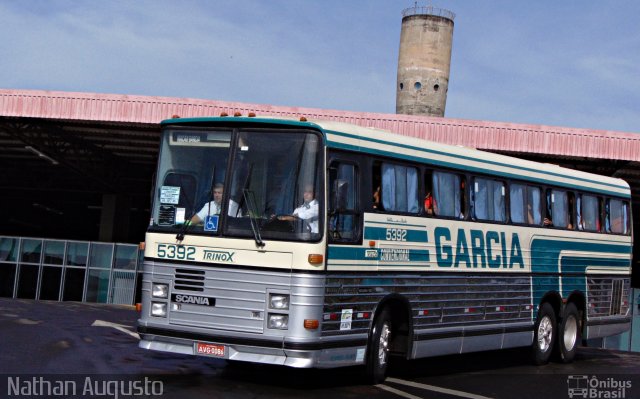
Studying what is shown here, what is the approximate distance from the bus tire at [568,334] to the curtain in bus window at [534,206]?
83.6 inches

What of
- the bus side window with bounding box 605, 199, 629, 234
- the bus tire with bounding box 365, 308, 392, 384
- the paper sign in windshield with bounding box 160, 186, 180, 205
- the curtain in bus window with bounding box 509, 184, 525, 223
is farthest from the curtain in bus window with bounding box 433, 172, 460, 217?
the bus side window with bounding box 605, 199, 629, 234

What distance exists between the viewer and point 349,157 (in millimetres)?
13141

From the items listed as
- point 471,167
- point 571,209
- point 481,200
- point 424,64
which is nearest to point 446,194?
point 471,167

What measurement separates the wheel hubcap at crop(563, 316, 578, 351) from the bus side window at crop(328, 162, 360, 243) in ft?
24.7

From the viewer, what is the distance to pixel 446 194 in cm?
1540

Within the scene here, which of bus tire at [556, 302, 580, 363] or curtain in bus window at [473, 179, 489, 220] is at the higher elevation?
curtain in bus window at [473, 179, 489, 220]

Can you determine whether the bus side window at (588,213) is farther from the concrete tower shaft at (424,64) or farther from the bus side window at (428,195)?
the concrete tower shaft at (424,64)

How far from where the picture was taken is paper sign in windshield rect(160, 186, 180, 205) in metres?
13.0

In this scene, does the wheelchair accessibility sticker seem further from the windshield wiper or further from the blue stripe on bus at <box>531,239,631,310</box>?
the blue stripe on bus at <box>531,239,631,310</box>

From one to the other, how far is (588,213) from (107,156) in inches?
1190

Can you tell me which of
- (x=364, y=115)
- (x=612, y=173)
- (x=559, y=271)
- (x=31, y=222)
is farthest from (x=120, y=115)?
(x=31, y=222)

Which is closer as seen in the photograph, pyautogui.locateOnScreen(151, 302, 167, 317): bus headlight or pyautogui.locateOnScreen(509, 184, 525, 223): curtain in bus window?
pyautogui.locateOnScreen(151, 302, 167, 317): bus headlight

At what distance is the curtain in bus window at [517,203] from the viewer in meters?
17.2

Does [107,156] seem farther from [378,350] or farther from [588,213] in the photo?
[378,350]
